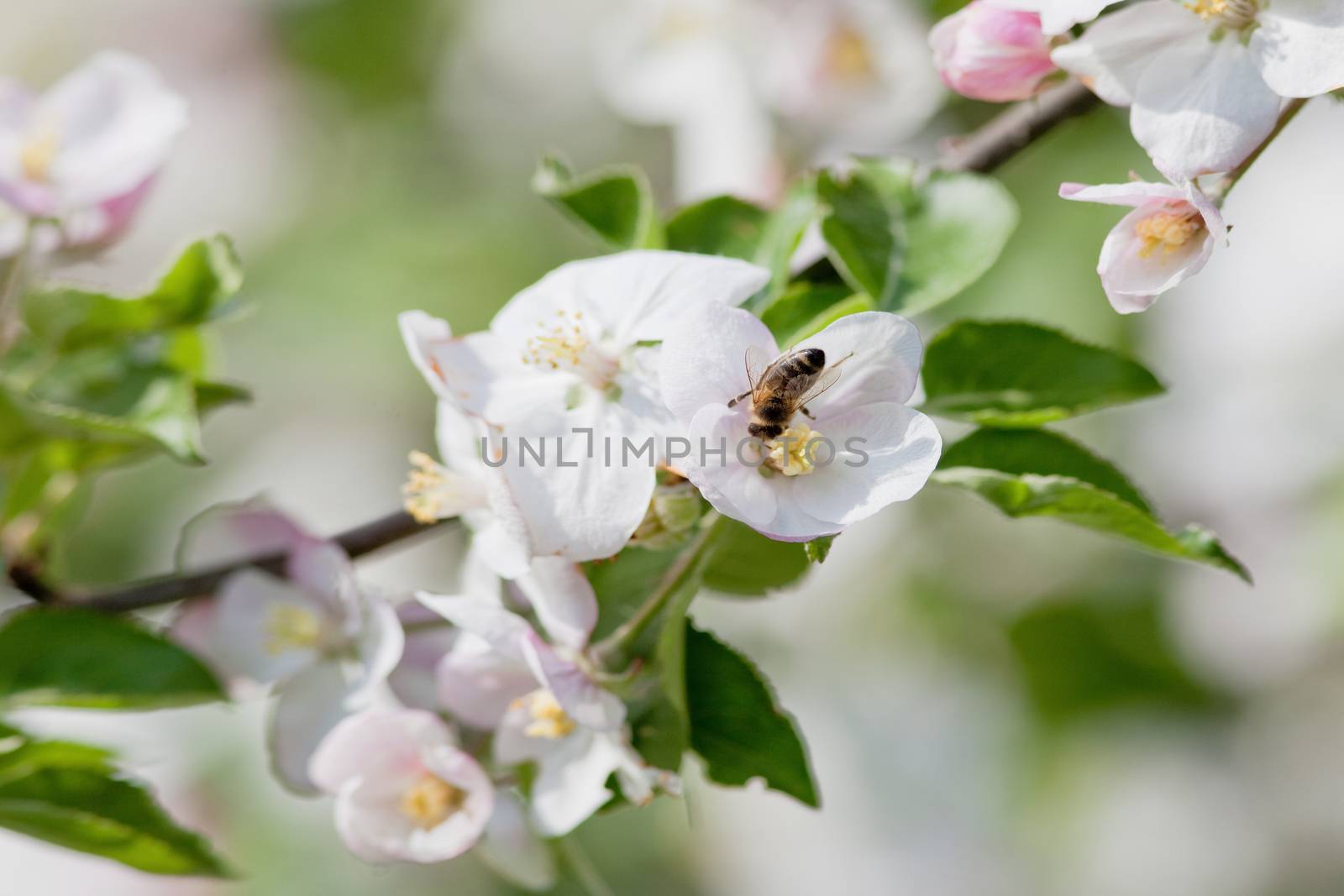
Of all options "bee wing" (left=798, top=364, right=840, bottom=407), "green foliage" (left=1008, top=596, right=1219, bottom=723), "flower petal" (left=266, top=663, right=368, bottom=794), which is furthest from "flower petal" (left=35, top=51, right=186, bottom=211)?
"green foliage" (left=1008, top=596, right=1219, bottom=723)

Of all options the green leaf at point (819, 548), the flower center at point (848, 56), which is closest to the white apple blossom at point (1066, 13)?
the green leaf at point (819, 548)

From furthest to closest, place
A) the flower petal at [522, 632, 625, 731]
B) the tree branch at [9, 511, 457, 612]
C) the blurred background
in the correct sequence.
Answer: the blurred background, the tree branch at [9, 511, 457, 612], the flower petal at [522, 632, 625, 731]

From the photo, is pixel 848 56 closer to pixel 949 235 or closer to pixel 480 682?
pixel 949 235

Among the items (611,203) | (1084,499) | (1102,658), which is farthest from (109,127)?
(1102,658)

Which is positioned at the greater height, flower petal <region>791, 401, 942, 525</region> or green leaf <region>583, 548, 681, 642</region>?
flower petal <region>791, 401, 942, 525</region>

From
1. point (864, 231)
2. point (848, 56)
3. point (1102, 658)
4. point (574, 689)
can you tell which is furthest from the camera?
point (1102, 658)

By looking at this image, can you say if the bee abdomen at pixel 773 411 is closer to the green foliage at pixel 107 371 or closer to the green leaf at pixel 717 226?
the green leaf at pixel 717 226

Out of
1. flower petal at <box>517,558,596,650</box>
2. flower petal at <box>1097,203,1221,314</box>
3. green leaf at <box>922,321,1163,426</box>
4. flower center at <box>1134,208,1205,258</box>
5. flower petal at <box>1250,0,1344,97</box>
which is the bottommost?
flower petal at <box>517,558,596,650</box>

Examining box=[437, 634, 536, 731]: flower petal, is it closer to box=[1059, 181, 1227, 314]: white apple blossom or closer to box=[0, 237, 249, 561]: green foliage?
box=[0, 237, 249, 561]: green foliage
